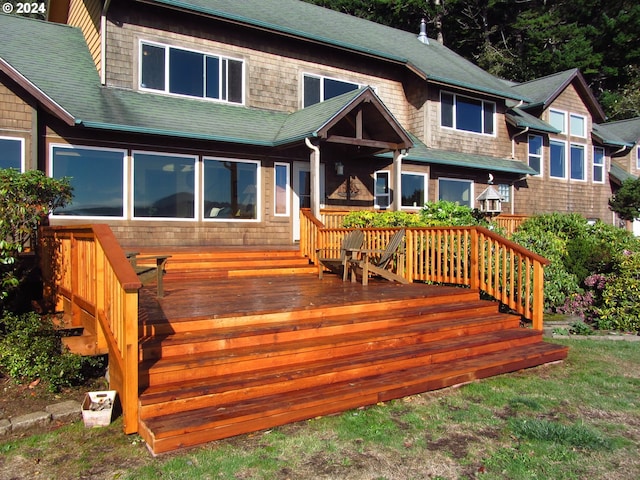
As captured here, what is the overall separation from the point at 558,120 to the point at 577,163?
6.67 feet

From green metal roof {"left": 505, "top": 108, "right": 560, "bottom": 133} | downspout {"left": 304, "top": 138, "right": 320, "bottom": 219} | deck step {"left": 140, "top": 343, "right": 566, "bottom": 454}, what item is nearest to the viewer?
deck step {"left": 140, "top": 343, "right": 566, "bottom": 454}

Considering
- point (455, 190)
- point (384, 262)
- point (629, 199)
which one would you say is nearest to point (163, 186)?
point (384, 262)

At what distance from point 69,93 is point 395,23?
3305 centimetres

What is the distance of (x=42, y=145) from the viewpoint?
10.1 meters

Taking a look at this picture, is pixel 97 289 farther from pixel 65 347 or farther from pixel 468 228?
pixel 468 228

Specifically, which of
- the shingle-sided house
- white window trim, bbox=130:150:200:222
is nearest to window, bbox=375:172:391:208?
the shingle-sided house

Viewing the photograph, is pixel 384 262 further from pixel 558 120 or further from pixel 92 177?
pixel 558 120

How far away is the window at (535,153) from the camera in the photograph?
769 inches

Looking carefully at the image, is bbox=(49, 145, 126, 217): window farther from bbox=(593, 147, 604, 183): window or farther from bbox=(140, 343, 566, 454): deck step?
bbox=(593, 147, 604, 183): window

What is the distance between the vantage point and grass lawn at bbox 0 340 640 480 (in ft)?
11.5

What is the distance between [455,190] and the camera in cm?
1722

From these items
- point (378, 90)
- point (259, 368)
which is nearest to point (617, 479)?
point (259, 368)

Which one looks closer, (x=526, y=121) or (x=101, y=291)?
(x=101, y=291)

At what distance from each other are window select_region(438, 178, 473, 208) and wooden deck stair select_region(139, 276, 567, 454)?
10.3 metres
